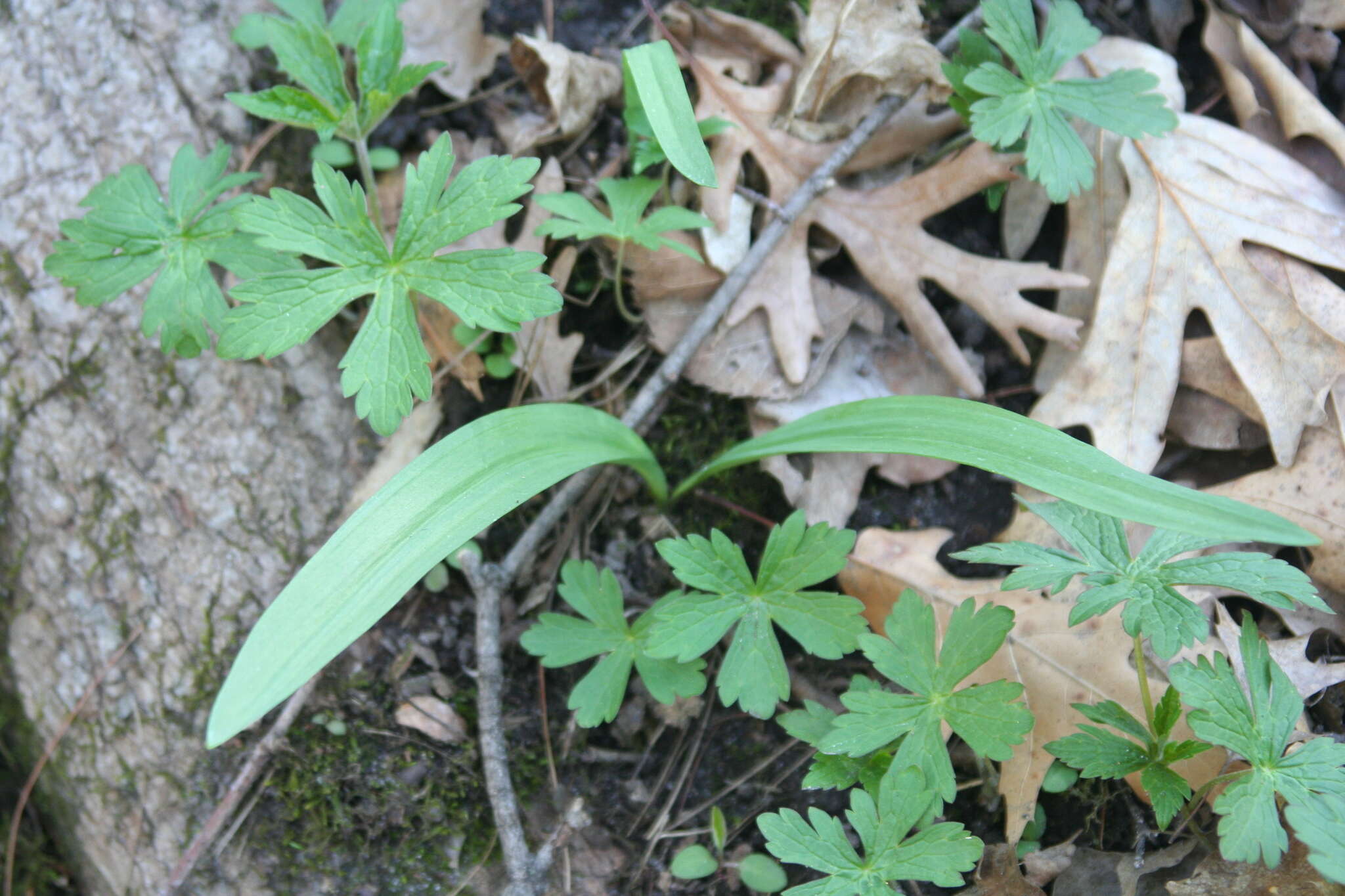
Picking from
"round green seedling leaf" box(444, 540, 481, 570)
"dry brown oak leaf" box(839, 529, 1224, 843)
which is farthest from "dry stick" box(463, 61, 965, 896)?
"dry brown oak leaf" box(839, 529, 1224, 843)

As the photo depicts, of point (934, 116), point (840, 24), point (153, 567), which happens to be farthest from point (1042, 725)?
point (153, 567)

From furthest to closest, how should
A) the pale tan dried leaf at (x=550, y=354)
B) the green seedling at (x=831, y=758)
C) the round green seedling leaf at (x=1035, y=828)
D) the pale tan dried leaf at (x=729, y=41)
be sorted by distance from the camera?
the pale tan dried leaf at (x=729, y=41)
the pale tan dried leaf at (x=550, y=354)
the round green seedling leaf at (x=1035, y=828)
the green seedling at (x=831, y=758)

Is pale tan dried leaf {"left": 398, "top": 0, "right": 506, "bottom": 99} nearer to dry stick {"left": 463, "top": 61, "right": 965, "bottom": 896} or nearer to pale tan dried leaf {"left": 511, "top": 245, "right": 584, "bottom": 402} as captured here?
pale tan dried leaf {"left": 511, "top": 245, "right": 584, "bottom": 402}

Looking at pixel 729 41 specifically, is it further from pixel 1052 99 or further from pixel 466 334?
pixel 466 334

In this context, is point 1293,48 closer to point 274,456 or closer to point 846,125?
point 846,125

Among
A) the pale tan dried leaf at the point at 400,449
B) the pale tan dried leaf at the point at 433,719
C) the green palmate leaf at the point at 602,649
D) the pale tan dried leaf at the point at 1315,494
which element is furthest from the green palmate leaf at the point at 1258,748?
the pale tan dried leaf at the point at 400,449

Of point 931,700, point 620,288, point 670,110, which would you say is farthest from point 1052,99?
point 931,700

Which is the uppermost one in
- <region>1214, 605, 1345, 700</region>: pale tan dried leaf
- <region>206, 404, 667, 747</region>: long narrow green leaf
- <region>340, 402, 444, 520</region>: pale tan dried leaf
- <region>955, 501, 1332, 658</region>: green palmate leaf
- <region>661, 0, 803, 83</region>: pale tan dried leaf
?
<region>661, 0, 803, 83</region>: pale tan dried leaf

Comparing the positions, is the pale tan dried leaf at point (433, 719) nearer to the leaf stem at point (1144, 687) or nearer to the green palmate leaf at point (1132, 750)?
the green palmate leaf at point (1132, 750)
